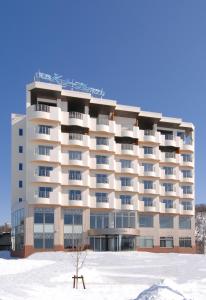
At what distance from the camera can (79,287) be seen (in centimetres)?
3672

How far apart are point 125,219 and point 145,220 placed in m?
5.07

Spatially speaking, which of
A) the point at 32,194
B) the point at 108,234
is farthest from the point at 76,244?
the point at 32,194

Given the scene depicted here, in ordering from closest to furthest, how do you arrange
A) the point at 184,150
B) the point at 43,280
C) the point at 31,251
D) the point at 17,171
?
the point at 43,280 → the point at 31,251 → the point at 17,171 → the point at 184,150

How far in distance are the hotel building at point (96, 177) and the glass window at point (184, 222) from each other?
0.63 ft

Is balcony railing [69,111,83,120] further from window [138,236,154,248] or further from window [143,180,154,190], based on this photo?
window [138,236,154,248]

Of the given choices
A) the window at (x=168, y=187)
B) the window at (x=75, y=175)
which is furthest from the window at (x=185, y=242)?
the window at (x=75, y=175)

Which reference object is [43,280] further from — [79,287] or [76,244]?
[76,244]

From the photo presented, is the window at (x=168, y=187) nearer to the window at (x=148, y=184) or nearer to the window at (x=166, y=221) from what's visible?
the window at (x=148, y=184)

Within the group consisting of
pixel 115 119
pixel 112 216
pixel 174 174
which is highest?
pixel 115 119

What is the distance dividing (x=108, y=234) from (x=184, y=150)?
25.1 m

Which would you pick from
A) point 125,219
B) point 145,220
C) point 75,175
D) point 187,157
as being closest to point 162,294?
point 75,175

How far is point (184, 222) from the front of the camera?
9138 cm

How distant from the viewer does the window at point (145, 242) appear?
84506 millimetres

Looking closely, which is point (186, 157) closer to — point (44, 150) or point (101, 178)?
point (101, 178)
